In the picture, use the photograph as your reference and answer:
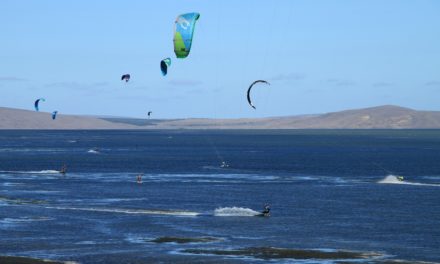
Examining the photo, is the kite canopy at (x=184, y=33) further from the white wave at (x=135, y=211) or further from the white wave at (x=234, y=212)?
the white wave at (x=234, y=212)

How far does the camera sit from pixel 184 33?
68.3 meters

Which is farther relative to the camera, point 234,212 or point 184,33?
point 234,212

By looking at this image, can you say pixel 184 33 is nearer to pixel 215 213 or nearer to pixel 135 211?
pixel 215 213

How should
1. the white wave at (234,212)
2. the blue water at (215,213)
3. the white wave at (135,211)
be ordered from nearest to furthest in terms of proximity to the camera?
1. the blue water at (215,213)
2. the white wave at (234,212)
3. the white wave at (135,211)

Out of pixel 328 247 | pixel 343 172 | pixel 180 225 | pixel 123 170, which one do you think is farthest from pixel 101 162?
pixel 328 247

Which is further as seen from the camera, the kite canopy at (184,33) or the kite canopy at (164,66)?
the kite canopy at (164,66)

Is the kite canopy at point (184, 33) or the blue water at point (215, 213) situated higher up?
the kite canopy at point (184, 33)

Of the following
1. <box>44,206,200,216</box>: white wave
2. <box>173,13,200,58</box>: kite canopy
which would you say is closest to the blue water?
<box>44,206,200,216</box>: white wave

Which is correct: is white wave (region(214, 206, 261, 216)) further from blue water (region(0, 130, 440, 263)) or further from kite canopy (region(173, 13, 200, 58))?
kite canopy (region(173, 13, 200, 58))

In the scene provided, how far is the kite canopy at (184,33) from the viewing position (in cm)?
6794

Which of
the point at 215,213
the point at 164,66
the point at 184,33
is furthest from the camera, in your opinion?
the point at 164,66

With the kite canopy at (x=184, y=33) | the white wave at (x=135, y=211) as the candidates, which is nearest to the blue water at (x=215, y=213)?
the white wave at (x=135, y=211)

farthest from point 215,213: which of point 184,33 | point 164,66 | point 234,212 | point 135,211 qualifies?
point 164,66

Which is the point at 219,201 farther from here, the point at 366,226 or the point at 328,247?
the point at 328,247
